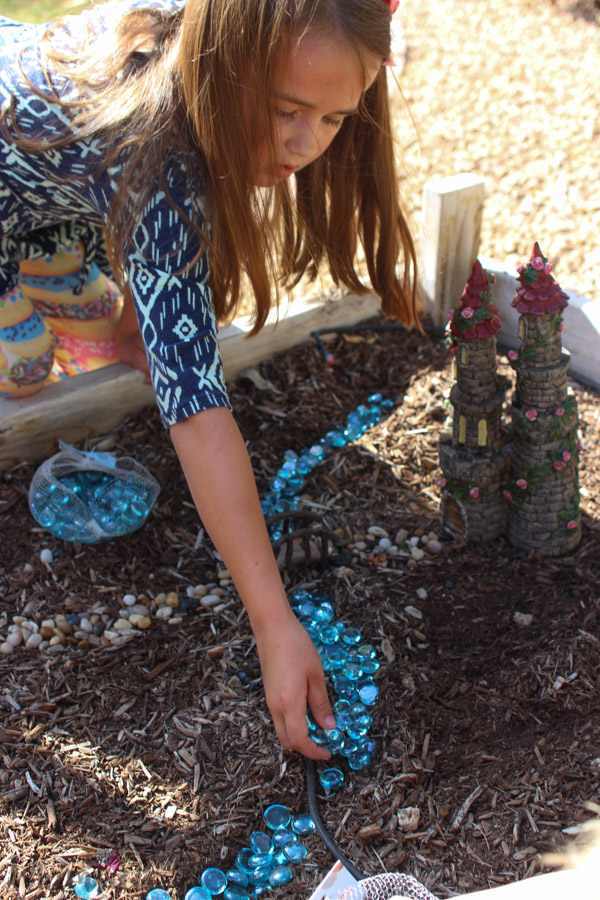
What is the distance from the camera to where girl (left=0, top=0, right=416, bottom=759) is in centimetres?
144

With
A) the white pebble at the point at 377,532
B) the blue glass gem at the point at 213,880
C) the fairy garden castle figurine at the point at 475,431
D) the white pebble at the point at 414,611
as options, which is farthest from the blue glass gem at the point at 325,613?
the blue glass gem at the point at 213,880

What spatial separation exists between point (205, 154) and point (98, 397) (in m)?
1.09

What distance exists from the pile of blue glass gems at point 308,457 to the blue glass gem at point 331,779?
0.67 m

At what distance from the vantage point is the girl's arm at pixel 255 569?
144 cm

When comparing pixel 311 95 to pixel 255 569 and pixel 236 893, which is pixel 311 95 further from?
pixel 236 893

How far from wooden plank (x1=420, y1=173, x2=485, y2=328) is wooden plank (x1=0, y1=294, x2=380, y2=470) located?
1.18 feet

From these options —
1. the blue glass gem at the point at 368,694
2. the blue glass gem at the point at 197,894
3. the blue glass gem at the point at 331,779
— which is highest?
the blue glass gem at the point at 368,694

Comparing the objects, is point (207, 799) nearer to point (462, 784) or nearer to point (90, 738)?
point (90, 738)

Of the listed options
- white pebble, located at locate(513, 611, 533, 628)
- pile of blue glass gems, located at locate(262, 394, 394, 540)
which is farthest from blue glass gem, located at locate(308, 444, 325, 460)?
white pebble, located at locate(513, 611, 533, 628)

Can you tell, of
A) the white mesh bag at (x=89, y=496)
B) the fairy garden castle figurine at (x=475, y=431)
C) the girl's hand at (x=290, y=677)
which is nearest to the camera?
the girl's hand at (x=290, y=677)

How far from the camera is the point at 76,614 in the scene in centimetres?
204

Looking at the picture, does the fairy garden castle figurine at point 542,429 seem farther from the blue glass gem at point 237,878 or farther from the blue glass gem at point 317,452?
the blue glass gem at point 237,878

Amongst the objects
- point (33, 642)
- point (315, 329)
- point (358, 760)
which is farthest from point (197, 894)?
point (315, 329)

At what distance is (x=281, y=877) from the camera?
1.52 m
